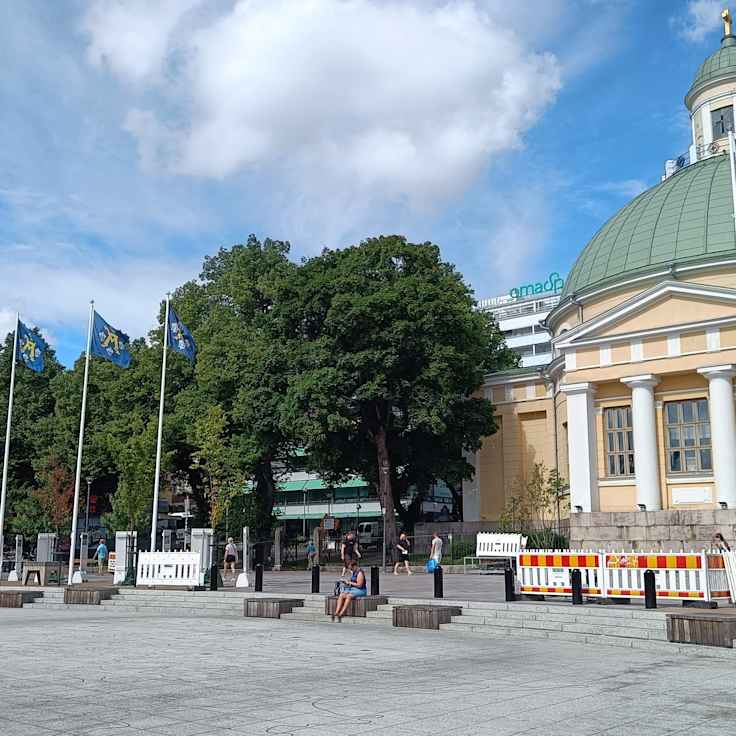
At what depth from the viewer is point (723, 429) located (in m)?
33.4

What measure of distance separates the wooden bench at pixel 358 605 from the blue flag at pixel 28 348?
18311 mm

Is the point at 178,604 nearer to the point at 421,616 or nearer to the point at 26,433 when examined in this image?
the point at 421,616

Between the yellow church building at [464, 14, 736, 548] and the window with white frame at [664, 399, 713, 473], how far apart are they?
0.14 feet

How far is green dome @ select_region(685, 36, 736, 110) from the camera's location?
4556 cm

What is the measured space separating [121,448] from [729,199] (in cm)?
3225

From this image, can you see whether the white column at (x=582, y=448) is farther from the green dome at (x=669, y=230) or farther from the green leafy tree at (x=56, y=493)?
the green leafy tree at (x=56, y=493)

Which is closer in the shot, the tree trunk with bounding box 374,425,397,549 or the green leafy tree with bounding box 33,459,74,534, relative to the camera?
the tree trunk with bounding box 374,425,397,549

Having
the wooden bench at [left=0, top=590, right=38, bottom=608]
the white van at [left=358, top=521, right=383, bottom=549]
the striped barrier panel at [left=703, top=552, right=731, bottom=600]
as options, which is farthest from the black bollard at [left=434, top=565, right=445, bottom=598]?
the white van at [left=358, top=521, right=383, bottom=549]

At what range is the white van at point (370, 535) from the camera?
55.0 meters

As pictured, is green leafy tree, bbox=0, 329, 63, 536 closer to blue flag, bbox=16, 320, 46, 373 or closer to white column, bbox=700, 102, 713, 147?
blue flag, bbox=16, 320, 46, 373

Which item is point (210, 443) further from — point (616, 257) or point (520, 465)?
point (616, 257)

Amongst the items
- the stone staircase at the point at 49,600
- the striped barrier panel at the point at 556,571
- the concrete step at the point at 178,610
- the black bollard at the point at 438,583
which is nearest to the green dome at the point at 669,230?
the striped barrier panel at the point at 556,571

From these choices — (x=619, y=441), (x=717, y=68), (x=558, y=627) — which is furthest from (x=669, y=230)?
(x=558, y=627)

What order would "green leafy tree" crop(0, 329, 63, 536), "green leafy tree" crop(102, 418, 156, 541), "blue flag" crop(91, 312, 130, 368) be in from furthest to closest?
Answer: "green leafy tree" crop(0, 329, 63, 536)
"green leafy tree" crop(102, 418, 156, 541)
"blue flag" crop(91, 312, 130, 368)
